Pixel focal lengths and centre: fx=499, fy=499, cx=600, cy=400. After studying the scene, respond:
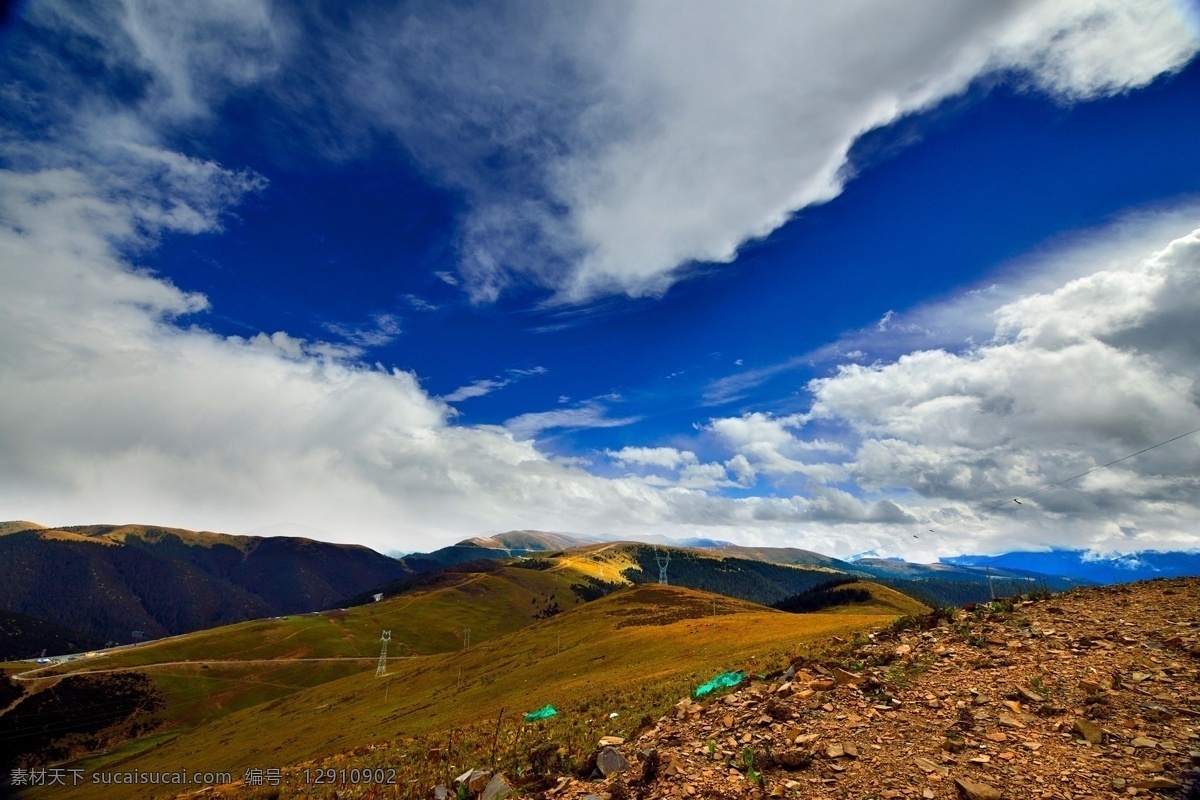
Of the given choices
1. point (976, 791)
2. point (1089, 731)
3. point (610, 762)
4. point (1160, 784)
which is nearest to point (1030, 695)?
point (1089, 731)

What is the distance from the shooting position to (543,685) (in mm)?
52625

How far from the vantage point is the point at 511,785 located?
581 inches

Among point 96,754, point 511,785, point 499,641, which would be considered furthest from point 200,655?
point 511,785

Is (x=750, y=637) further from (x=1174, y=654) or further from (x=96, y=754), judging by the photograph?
(x=96, y=754)

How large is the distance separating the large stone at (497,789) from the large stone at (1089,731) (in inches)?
571

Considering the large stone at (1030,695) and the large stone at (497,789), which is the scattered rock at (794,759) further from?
the large stone at (497,789)

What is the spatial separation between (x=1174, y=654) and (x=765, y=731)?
12456mm

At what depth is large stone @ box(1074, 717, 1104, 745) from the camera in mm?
11359

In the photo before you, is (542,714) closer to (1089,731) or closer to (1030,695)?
(1030,695)

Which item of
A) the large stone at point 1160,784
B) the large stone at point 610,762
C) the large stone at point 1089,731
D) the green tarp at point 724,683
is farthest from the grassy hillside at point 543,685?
the large stone at point 1160,784

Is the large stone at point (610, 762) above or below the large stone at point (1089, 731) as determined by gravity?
below

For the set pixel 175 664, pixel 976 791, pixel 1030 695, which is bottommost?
pixel 175 664

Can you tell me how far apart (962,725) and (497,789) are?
1292cm

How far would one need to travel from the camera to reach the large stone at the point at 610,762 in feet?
45.7
